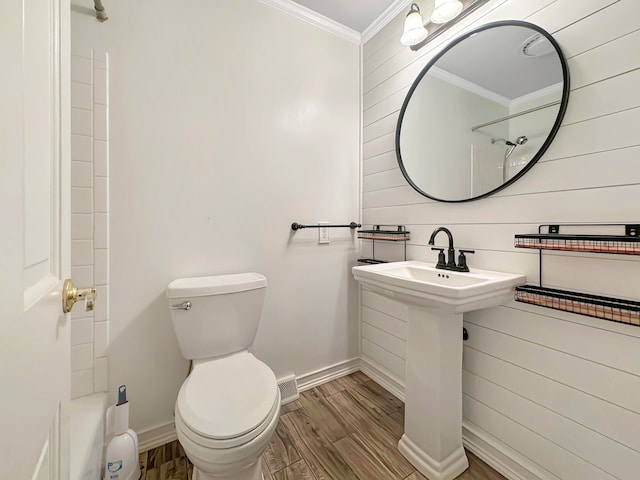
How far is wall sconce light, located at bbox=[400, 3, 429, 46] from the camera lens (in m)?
1.38

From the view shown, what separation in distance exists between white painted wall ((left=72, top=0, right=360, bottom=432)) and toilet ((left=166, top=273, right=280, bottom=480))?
0.22m

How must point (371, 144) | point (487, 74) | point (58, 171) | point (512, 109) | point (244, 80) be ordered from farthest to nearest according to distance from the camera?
1. point (371, 144)
2. point (244, 80)
3. point (487, 74)
4. point (512, 109)
5. point (58, 171)

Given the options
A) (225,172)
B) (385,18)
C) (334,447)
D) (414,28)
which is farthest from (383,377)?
(385,18)

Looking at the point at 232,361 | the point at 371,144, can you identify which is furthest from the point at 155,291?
the point at 371,144

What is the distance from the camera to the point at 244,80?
61.4 inches

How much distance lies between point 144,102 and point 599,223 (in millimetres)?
1973

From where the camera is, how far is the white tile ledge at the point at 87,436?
0.87 metres

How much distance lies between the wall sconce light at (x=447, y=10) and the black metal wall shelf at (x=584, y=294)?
107 centimetres

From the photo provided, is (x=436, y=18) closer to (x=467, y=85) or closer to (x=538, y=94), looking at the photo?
(x=467, y=85)

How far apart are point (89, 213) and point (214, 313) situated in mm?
720

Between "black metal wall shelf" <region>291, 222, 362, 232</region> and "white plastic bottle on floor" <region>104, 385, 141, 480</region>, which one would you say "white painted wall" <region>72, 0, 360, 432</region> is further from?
"white plastic bottle on floor" <region>104, 385, 141, 480</region>

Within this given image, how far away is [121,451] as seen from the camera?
107 cm

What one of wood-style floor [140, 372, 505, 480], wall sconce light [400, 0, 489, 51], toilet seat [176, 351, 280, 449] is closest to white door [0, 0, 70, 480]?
toilet seat [176, 351, 280, 449]

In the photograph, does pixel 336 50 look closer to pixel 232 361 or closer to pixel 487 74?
pixel 487 74
